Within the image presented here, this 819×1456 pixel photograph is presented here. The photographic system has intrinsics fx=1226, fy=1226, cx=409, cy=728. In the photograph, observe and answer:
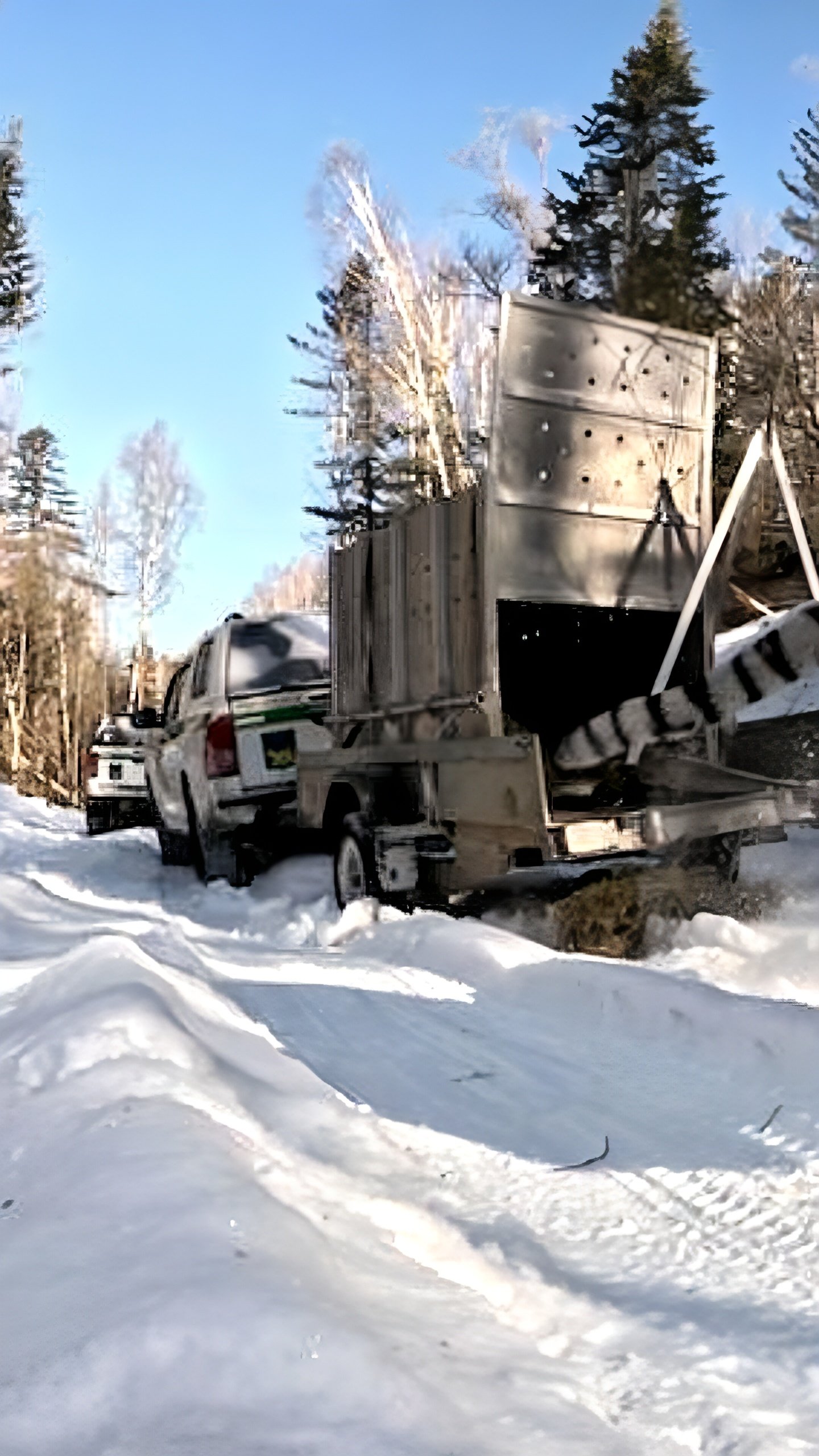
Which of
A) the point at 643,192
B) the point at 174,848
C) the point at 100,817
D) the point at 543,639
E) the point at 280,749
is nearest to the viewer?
the point at 543,639

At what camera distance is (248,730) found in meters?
9.48

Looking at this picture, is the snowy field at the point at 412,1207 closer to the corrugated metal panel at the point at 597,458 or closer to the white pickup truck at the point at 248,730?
the corrugated metal panel at the point at 597,458

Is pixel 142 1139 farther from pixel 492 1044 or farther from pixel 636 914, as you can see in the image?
pixel 636 914

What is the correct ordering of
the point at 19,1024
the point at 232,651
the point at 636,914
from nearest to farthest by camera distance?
the point at 19,1024 → the point at 636,914 → the point at 232,651

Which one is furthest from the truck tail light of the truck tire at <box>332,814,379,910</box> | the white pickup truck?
the truck tire at <box>332,814,379,910</box>

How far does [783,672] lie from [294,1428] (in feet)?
15.1

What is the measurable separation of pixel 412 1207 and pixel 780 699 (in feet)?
12.5

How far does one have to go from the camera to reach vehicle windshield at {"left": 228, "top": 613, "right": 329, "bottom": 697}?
32.0ft

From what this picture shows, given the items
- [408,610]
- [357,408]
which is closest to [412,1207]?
[408,610]

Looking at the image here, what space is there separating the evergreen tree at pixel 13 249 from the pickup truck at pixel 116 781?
1293 centimetres

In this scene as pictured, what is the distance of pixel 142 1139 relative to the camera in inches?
115

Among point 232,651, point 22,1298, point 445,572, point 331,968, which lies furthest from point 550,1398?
point 232,651

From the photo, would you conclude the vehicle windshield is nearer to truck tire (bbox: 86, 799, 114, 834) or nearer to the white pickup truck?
the white pickup truck

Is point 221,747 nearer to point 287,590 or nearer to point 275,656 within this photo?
point 275,656
